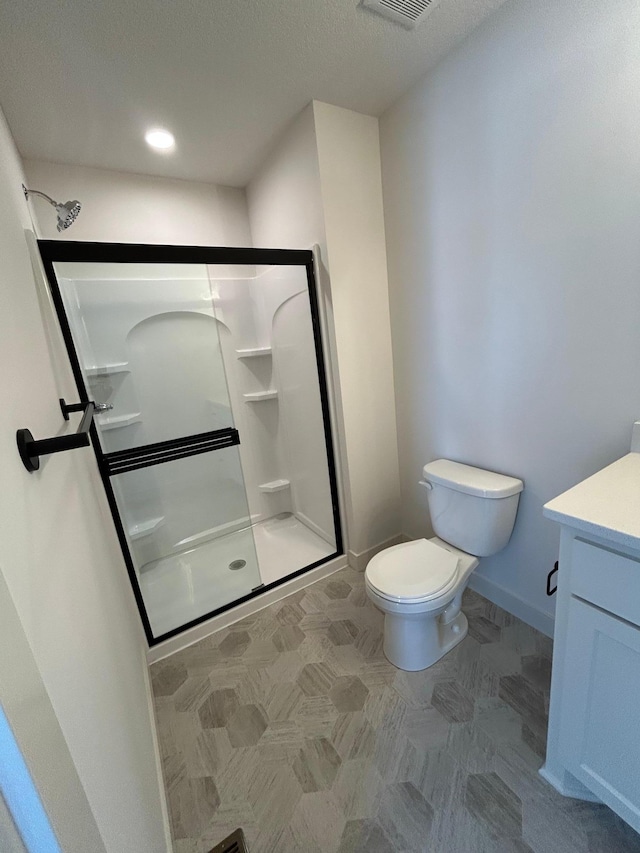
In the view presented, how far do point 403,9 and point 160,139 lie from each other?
1.23 m

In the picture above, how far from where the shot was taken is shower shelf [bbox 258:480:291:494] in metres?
2.85

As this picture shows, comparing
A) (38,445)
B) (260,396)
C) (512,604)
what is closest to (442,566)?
(512,604)

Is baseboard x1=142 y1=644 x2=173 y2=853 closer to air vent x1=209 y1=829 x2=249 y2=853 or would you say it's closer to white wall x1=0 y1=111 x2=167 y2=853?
white wall x1=0 y1=111 x2=167 y2=853

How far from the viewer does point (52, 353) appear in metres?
1.15

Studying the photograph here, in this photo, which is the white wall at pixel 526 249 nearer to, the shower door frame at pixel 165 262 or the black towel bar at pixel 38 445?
the shower door frame at pixel 165 262

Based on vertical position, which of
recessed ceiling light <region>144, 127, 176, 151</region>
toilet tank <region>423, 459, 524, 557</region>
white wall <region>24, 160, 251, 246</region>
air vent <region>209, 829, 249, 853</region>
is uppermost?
recessed ceiling light <region>144, 127, 176, 151</region>

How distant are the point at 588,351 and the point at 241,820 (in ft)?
6.34

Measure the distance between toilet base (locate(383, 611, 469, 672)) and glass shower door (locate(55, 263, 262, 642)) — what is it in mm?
858

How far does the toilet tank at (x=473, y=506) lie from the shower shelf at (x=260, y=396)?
1.37m

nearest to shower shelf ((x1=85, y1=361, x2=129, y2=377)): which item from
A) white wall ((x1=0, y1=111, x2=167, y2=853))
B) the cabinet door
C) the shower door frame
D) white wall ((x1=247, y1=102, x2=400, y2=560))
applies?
the shower door frame

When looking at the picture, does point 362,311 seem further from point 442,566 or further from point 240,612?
point 240,612

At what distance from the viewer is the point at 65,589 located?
661 mm

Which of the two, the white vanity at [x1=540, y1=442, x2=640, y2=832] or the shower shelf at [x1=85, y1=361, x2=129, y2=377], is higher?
the shower shelf at [x1=85, y1=361, x2=129, y2=377]

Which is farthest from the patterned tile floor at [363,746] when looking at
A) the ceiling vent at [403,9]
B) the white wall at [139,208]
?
the ceiling vent at [403,9]
